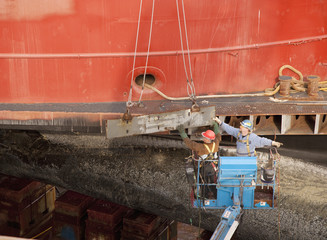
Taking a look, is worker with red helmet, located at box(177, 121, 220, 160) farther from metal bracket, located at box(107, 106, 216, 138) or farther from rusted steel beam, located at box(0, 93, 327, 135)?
rusted steel beam, located at box(0, 93, 327, 135)

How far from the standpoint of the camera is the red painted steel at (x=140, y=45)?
596cm

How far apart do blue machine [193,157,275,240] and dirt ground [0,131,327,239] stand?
3.83ft

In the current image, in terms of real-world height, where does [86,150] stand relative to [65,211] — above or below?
above

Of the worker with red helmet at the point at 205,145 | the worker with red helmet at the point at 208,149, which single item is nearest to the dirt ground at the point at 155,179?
the worker with red helmet at the point at 208,149

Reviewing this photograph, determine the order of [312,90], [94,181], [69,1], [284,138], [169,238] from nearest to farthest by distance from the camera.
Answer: [69,1], [312,90], [284,138], [94,181], [169,238]

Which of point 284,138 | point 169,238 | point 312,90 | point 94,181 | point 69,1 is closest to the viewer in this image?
point 69,1

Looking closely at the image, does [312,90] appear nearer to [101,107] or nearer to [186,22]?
[186,22]

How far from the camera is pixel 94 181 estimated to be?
741 cm

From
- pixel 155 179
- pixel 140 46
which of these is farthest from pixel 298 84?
pixel 155 179

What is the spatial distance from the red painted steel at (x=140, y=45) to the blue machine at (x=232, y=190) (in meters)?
1.50

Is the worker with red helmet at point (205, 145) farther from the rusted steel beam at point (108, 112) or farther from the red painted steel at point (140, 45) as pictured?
the red painted steel at point (140, 45)

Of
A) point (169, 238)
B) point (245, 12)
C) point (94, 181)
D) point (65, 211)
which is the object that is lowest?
point (169, 238)

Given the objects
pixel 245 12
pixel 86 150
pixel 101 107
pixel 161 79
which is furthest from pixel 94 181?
pixel 245 12

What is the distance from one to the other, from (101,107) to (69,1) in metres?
1.48
